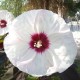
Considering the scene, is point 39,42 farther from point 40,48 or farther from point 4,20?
point 4,20

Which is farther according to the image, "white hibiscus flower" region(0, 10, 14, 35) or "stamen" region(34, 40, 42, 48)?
"white hibiscus flower" region(0, 10, 14, 35)

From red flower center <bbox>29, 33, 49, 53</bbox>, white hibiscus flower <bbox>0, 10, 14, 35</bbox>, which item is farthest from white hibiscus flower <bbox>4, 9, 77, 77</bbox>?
white hibiscus flower <bbox>0, 10, 14, 35</bbox>

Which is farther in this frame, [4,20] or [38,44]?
[4,20]

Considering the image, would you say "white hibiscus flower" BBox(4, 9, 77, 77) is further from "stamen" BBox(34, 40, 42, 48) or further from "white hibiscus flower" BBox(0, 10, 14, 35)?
"white hibiscus flower" BBox(0, 10, 14, 35)

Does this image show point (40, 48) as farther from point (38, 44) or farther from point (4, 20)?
point (4, 20)

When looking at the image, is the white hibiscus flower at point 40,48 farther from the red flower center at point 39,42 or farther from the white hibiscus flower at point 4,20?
the white hibiscus flower at point 4,20

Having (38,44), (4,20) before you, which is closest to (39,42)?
(38,44)

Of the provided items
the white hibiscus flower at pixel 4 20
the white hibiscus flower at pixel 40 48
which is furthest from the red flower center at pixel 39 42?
the white hibiscus flower at pixel 4 20

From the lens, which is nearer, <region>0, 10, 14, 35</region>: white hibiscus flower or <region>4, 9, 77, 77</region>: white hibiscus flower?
<region>4, 9, 77, 77</region>: white hibiscus flower
